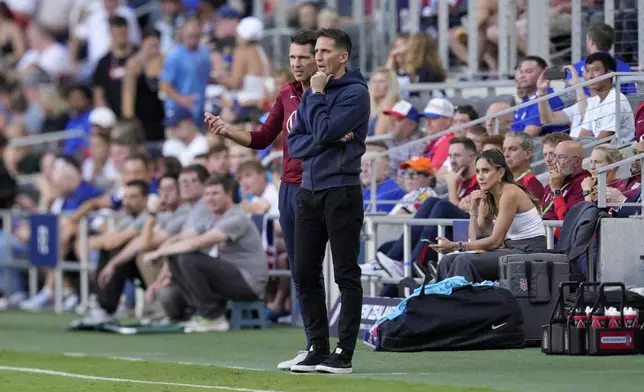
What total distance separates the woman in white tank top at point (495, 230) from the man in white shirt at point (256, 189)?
4.80 m

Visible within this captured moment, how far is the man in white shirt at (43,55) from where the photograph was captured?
27422mm

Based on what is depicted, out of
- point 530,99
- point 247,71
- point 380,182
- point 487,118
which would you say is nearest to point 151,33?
point 247,71

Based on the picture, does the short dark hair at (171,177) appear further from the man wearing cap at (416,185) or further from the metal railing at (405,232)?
the metal railing at (405,232)

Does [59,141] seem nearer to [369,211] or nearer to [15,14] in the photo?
[15,14]

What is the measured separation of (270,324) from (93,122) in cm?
788

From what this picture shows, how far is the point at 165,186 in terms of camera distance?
17.0 metres

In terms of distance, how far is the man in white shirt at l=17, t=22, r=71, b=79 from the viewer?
27.4 metres

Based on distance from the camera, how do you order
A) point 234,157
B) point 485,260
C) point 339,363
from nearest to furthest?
point 339,363 → point 485,260 → point 234,157

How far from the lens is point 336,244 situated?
1002 centimetres

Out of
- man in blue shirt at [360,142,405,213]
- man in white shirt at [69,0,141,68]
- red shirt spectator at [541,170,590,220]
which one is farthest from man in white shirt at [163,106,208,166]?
red shirt spectator at [541,170,590,220]

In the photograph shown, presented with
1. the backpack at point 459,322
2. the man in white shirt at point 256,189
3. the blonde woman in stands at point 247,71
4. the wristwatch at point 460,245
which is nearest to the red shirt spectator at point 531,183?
the wristwatch at point 460,245

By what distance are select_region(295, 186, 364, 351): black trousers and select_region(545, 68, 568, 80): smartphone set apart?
5.17m

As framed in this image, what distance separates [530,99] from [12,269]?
8.40m

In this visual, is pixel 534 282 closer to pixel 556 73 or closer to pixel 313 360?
pixel 313 360
